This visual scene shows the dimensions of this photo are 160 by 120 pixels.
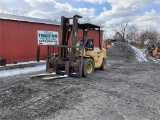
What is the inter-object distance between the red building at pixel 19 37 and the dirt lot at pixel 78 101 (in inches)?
200

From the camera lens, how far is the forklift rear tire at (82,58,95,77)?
31.7 feet

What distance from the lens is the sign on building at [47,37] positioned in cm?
1501

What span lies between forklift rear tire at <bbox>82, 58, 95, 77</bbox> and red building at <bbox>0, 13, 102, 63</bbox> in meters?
5.26

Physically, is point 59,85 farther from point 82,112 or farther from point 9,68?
point 9,68

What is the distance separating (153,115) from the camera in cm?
513

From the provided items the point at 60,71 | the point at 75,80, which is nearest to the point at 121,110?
the point at 75,80

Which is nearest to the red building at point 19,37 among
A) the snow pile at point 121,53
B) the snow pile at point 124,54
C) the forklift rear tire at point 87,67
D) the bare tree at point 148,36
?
the forklift rear tire at point 87,67

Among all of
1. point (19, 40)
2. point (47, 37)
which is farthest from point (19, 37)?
point (47, 37)

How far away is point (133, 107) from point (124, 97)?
3.05 feet

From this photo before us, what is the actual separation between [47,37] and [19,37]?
2.47m

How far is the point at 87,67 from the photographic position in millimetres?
10156

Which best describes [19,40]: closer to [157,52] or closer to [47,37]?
[47,37]

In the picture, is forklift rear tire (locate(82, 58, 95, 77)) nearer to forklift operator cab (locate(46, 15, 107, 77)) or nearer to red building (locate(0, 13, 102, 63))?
forklift operator cab (locate(46, 15, 107, 77))

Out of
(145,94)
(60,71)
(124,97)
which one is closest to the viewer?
(124,97)
